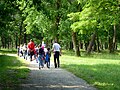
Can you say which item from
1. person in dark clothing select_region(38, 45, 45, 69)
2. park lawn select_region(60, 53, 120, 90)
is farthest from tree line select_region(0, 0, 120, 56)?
park lawn select_region(60, 53, 120, 90)

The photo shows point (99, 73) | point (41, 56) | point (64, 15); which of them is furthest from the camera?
point (64, 15)

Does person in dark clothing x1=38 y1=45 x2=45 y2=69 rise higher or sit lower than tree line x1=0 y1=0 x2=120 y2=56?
lower

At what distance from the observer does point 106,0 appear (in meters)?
31.5

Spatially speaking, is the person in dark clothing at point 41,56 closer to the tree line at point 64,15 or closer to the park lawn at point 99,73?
the park lawn at point 99,73

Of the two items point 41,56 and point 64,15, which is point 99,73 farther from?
point 64,15

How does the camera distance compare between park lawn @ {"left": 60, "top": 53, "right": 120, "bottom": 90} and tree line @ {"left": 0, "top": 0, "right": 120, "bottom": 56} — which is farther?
tree line @ {"left": 0, "top": 0, "right": 120, "bottom": 56}

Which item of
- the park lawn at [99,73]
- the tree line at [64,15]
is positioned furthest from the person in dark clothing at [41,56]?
the tree line at [64,15]

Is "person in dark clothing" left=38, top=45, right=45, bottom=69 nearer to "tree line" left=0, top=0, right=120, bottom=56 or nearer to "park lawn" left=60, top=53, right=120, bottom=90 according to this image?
"park lawn" left=60, top=53, right=120, bottom=90

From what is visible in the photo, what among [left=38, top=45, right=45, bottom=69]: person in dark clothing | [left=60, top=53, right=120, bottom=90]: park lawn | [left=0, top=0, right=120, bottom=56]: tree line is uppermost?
[left=0, top=0, right=120, bottom=56]: tree line

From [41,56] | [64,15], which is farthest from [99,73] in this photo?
[64,15]

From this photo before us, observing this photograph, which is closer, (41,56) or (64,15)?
(41,56)

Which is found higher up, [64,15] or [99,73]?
[64,15]

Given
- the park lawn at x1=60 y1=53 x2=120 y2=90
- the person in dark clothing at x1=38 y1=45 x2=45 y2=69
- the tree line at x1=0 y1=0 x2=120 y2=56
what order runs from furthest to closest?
the person in dark clothing at x1=38 y1=45 x2=45 y2=69 < the tree line at x1=0 y1=0 x2=120 y2=56 < the park lawn at x1=60 y1=53 x2=120 y2=90

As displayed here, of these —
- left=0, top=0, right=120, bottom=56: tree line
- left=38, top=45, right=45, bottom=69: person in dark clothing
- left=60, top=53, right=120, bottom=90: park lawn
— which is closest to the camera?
left=60, top=53, right=120, bottom=90: park lawn
